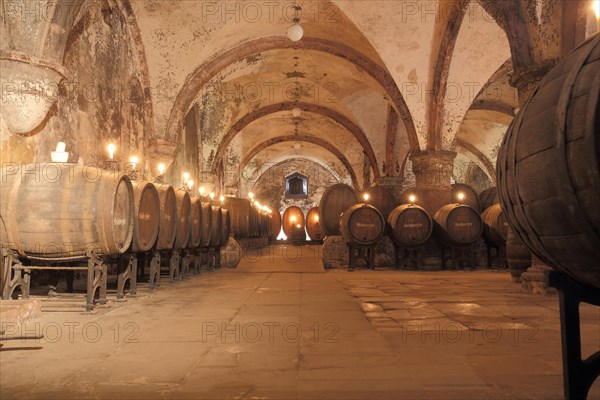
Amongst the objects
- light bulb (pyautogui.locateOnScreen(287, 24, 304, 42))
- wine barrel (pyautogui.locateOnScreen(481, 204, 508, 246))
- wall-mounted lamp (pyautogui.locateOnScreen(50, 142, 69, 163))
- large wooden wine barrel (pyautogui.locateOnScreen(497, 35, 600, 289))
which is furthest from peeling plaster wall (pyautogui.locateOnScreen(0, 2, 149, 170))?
wine barrel (pyautogui.locateOnScreen(481, 204, 508, 246))

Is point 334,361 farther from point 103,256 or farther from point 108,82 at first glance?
point 108,82

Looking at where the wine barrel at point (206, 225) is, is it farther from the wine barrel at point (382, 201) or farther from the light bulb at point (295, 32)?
the wine barrel at point (382, 201)

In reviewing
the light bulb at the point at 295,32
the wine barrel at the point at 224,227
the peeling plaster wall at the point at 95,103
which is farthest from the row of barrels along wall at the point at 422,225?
the peeling plaster wall at the point at 95,103

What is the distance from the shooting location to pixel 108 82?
830cm

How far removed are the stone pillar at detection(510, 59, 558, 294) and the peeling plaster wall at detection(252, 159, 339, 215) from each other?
86.0 feet

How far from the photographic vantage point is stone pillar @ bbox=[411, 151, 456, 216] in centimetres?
1126

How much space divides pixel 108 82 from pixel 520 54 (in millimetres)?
7002

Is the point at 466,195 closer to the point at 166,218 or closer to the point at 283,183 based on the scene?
the point at 166,218

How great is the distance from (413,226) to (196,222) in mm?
4818

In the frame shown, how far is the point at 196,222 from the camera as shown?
A: 8.05 meters

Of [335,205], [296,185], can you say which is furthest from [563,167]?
[296,185]

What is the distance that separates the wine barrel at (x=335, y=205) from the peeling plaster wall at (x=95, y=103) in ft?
15.7

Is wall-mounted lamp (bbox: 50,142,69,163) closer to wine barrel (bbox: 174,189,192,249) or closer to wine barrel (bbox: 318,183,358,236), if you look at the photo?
wine barrel (bbox: 174,189,192,249)

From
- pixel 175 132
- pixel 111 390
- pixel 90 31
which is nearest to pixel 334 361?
pixel 111 390
